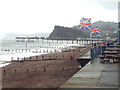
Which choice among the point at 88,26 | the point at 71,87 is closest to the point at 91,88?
the point at 71,87

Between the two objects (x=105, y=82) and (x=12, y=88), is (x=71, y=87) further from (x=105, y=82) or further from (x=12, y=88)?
(x=12, y=88)

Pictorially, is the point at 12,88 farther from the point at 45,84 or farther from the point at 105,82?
the point at 105,82

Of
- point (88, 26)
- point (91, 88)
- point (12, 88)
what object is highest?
point (88, 26)

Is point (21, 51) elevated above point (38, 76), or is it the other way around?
point (38, 76)

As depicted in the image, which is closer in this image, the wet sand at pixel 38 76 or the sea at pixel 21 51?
the wet sand at pixel 38 76

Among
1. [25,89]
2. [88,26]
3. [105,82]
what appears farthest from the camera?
[88,26]

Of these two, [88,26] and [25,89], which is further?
[88,26]

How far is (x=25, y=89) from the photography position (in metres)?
10.6

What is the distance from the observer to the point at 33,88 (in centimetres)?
1066

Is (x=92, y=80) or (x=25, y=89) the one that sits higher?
(x=92, y=80)

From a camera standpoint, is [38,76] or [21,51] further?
[21,51]

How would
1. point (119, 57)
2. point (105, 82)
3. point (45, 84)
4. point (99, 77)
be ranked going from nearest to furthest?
1. point (105, 82)
2. point (99, 77)
3. point (45, 84)
4. point (119, 57)

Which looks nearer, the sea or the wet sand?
the wet sand

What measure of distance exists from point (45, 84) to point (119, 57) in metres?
5.26
